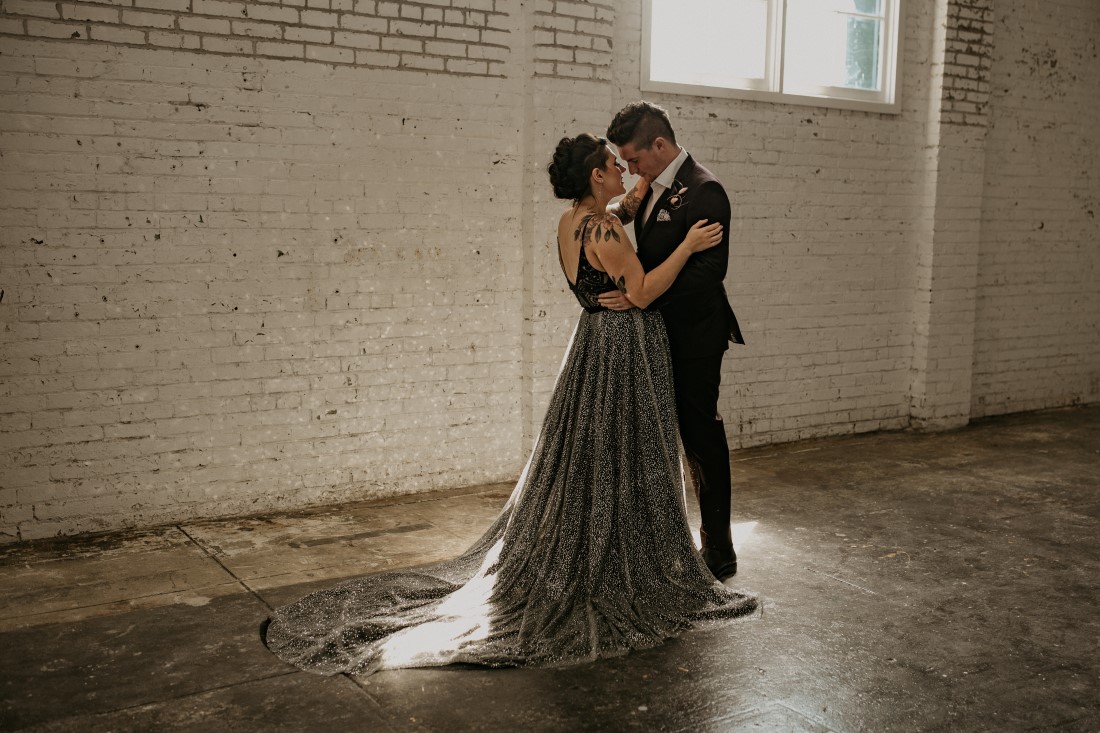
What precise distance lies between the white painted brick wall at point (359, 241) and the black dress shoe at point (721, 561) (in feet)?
5.59

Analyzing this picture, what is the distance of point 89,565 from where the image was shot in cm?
434

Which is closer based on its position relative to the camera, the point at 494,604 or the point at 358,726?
the point at 358,726

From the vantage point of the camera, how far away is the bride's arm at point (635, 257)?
3.80 metres

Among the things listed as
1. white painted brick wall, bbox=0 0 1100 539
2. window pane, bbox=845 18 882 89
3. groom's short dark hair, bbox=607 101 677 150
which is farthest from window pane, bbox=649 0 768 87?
groom's short dark hair, bbox=607 101 677 150

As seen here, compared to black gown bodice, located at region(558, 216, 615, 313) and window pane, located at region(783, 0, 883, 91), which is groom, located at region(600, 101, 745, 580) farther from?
window pane, located at region(783, 0, 883, 91)

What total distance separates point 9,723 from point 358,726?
0.98 m

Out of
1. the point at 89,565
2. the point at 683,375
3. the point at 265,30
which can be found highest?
the point at 265,30

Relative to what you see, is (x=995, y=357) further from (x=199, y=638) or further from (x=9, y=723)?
(x=9, y=723)

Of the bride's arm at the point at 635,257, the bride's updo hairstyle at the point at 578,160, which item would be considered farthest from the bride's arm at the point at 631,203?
the bride's updo hairstyle at the point at 578,160

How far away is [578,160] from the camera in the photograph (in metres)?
3.77

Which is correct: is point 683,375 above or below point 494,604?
above

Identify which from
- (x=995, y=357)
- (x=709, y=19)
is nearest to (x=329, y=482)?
(x=709, y=19)

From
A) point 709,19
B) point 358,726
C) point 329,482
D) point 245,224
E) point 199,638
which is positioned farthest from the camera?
point 709,19

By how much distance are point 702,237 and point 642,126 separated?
53cm
